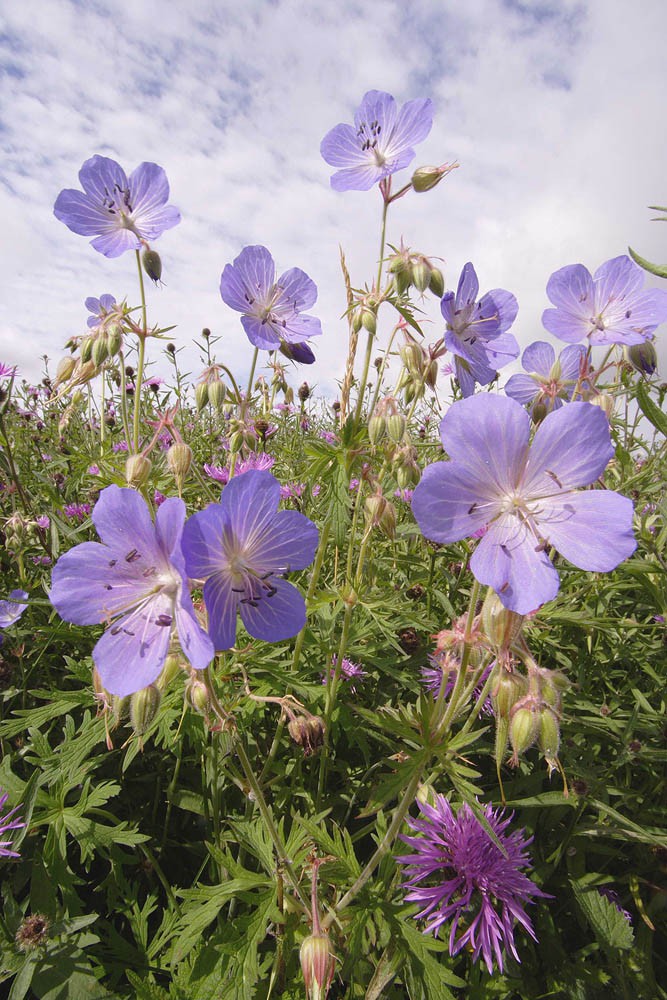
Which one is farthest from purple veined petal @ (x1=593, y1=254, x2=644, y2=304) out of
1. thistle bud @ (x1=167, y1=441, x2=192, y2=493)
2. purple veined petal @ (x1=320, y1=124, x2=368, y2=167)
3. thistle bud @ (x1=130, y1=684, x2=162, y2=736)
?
thistle bud @ (x1=130, y1=684, x2=162, y2=736)

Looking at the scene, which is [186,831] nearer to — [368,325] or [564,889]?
[564,889]

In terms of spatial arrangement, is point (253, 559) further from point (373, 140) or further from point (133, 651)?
point (373, 140)

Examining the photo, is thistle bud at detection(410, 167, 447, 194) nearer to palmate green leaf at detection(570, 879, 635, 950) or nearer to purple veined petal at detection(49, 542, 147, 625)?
purple veined petal at detection(49, 542, 147, 625)

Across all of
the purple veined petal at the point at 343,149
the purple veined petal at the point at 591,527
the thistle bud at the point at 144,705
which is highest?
the purple veined petal at the point at 343,149

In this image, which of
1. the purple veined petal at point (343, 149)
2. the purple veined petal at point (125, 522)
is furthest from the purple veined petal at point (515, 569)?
the purple veined petal at point (343, 149)

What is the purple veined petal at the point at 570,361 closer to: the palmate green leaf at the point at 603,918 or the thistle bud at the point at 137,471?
the thistle bud at the point at 137,471

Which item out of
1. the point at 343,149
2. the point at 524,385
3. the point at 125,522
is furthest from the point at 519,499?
the point at 343,149
